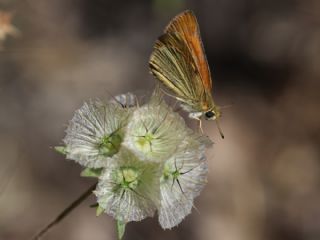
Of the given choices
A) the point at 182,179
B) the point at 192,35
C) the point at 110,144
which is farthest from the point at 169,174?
the point at 192,35

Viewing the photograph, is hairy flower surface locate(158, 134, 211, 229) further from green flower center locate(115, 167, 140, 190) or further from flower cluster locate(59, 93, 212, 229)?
green flower center locate(115, 167, 140, 190)

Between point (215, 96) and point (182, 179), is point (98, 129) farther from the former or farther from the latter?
point (215, 96)

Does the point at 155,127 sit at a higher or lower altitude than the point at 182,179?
higher

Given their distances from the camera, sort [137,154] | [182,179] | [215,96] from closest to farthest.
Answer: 1. [137,154]
2. [182,179]
3. [215,96]

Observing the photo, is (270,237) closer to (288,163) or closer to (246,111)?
(288,163)

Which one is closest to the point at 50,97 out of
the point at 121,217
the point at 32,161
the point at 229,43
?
the point at 32,161

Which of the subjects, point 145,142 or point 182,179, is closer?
point 145,142
